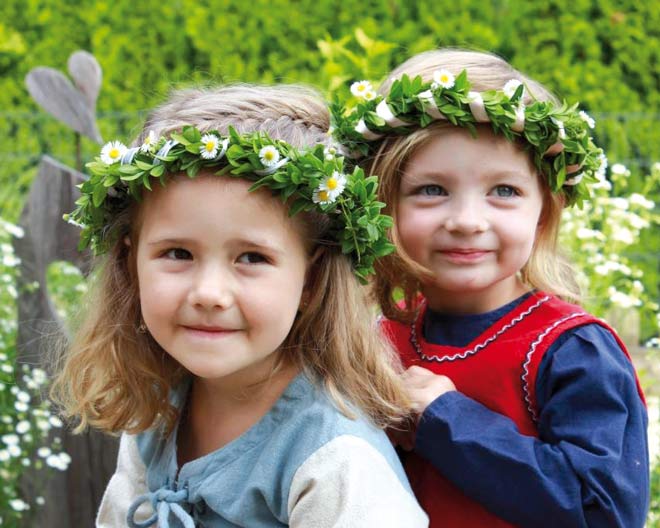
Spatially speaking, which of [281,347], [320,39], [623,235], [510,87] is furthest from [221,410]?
[320,39]

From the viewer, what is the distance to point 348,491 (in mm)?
2092

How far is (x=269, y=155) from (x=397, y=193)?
1.79 feet

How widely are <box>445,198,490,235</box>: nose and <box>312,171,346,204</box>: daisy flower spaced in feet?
1.28

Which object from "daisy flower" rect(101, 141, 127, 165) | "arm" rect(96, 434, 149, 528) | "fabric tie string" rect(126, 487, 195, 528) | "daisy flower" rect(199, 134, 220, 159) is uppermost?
"daisy flower" rect(199, 134, 220, 159)

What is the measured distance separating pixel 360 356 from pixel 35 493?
80.7 inches

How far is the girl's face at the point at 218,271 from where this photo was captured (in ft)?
6.92

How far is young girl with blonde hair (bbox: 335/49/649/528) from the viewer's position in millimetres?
2277

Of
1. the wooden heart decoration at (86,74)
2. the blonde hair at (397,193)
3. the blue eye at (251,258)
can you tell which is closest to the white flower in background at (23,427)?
the wooden heart decoration at (86,74)

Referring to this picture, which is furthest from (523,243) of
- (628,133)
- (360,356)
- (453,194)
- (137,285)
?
(628,133)

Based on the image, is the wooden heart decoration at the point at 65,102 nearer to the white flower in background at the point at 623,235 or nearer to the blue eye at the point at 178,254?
the blue eye at the point at 178,254

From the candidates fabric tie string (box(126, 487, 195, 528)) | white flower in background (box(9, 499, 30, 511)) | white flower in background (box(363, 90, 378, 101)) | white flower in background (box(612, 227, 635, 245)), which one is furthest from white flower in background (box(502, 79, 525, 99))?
white flower in background (box(9, 499, 30, 511))

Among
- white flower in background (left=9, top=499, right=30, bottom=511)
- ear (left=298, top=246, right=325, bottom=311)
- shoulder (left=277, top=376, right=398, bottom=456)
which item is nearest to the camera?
shoulder (left=277, top=376, right=398, bottom=456)

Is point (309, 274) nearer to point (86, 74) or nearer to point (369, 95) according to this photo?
point (369, 95)

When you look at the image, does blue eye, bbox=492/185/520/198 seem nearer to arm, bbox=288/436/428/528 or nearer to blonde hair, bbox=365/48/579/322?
blonde hair, bbox=365/48/579/322
